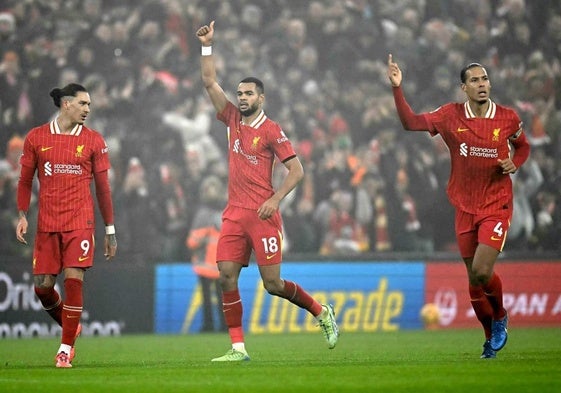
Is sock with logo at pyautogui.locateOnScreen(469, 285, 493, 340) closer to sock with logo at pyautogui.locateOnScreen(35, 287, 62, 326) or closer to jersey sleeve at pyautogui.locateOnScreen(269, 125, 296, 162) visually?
jersey sleeve at pyautogui.locateOnScreen(269, 125, 296, 162)

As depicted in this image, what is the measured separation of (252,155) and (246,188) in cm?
33

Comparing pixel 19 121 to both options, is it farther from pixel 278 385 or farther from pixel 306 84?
pixel 278 385

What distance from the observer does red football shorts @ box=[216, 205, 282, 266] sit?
1138 cm

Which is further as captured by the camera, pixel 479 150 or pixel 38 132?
pixel 479 150

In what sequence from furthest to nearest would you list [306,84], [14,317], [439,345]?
[306,84] → [14,317] → [439,345]

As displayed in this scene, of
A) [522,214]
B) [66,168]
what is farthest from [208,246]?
[66,168]

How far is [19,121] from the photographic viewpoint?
19.8m

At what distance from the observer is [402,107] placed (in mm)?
11094

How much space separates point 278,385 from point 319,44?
14.2 meters

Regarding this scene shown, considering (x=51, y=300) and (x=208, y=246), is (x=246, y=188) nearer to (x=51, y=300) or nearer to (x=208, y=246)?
(x=51, y=300)

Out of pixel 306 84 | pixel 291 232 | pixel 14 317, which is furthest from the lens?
pixel 306 84

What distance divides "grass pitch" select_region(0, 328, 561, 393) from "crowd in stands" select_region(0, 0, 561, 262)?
3984 millimetres

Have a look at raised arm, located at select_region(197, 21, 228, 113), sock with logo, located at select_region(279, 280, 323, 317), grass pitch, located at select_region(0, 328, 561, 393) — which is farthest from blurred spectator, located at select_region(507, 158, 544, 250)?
raised arm, located at select_region(197, 21, 228, 113)

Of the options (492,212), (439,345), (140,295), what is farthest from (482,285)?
(140,295)
